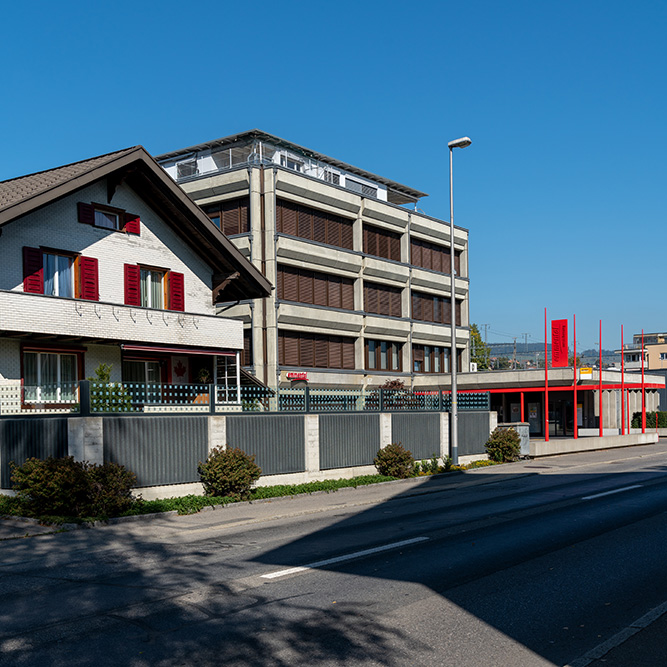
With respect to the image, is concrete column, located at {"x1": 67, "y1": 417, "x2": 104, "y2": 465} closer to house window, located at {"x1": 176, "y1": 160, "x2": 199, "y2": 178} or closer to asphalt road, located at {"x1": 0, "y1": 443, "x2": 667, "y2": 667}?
asphalt road, located at {"x1": 0, "y1": 443, "x2": 667, "y2": 667}

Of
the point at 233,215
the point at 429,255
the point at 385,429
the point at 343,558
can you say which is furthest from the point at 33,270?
the point at 429,255

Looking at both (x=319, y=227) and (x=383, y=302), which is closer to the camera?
(x=319, y=227)

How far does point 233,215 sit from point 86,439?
93.4 ft

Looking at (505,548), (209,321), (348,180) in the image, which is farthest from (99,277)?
(348,180)

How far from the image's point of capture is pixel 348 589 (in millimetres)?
9531

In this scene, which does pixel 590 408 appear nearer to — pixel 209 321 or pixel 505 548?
pixel 209 321

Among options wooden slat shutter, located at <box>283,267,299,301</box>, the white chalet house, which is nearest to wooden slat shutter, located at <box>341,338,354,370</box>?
wooden slat shutter, located at <box>283,267,299,301</box>

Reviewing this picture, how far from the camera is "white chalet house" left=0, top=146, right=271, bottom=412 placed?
24078 mm

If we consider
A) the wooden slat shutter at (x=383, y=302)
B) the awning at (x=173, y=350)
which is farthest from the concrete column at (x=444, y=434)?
the wooden slat shutter at (x=383, y=302)

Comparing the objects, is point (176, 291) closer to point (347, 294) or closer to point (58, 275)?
point (58, 275)

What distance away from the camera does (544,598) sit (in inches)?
355

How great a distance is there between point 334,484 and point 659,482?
9.44 metres

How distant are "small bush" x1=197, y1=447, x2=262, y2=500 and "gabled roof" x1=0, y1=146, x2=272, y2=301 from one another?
372 inches

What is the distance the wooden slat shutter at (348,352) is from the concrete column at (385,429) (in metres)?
21.8
